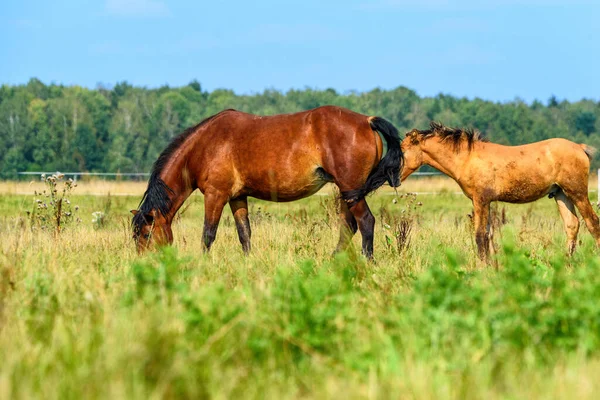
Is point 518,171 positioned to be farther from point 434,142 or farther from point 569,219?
point 434,142

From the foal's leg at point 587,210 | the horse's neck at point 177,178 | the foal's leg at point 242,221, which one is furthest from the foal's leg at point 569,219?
the horse's neck at point 177,178

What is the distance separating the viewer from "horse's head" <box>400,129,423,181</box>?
405 inches

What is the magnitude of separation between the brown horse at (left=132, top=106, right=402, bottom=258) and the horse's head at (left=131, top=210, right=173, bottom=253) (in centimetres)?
1

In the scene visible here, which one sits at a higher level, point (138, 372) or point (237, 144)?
point (237, 144)

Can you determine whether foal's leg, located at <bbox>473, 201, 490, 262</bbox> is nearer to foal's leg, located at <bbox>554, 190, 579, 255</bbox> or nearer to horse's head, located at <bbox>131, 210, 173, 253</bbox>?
foal's leg, located at <bbox>554, 190, 579, 255</bbox>

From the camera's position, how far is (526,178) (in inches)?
383

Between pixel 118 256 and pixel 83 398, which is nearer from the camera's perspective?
pixel 83 398

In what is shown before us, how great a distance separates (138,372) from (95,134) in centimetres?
6589

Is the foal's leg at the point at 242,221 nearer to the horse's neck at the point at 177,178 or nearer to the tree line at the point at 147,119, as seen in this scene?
the horse's neck at the point at 177,178

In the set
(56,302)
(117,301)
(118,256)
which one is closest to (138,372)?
(117,301)

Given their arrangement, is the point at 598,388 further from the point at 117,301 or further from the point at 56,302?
the point at 56,302

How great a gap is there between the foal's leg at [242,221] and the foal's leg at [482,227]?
272cm

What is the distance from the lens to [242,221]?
34.2ft

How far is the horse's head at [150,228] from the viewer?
9906mm
